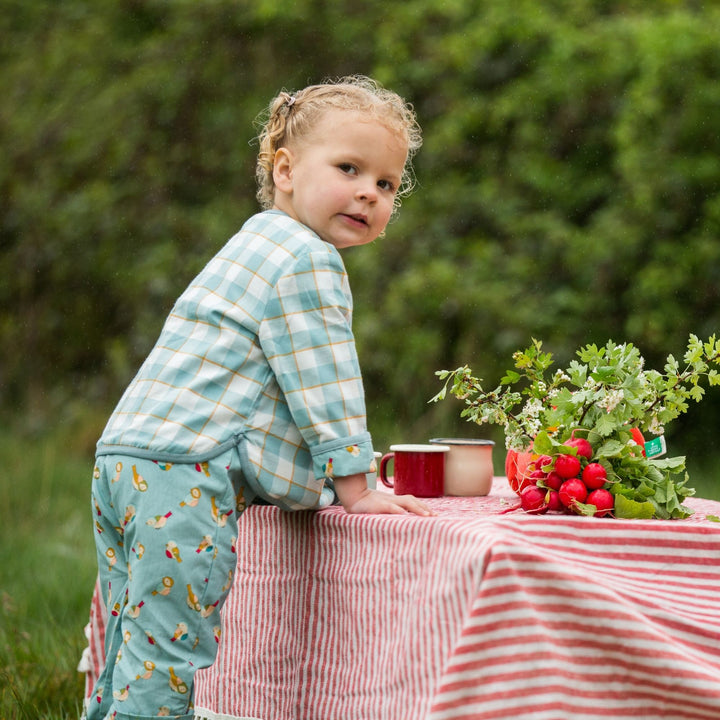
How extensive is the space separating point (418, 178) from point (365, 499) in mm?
6332

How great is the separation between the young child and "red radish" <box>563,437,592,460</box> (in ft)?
1.15

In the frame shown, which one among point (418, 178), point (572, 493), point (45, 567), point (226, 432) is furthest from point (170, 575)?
point (418, 178)

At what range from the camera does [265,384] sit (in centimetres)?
218

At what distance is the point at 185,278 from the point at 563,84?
3.20 meters

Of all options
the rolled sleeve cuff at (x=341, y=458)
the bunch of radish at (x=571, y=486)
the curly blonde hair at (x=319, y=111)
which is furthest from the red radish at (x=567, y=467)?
the curly blonde hair at (x=319, y=111)

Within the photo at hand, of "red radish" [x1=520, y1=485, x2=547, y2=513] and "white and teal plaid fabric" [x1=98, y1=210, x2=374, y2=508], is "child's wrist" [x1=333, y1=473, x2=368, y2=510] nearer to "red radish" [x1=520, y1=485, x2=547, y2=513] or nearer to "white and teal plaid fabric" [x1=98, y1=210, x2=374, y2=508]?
"white and teal plaid fabric" [x1=98, y1=210, x2=374, y2=508]

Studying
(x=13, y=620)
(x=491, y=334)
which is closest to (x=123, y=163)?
(x=491, y=334)

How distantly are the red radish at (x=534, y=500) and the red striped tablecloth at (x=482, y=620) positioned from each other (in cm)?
10

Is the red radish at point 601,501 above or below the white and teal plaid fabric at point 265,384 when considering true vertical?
below

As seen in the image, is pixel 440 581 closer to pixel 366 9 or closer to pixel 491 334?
pixel 491 334

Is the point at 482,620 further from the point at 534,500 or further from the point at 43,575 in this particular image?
the point at 43,575

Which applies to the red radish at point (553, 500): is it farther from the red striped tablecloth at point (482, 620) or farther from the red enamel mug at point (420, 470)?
the red enamel mug at point (420, 470)

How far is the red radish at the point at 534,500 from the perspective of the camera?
2.09 meters

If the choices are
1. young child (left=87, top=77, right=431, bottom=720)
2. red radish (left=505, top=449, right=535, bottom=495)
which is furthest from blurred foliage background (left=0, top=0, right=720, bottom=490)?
young child (left=87, top=77, right=431, bottom=720)
